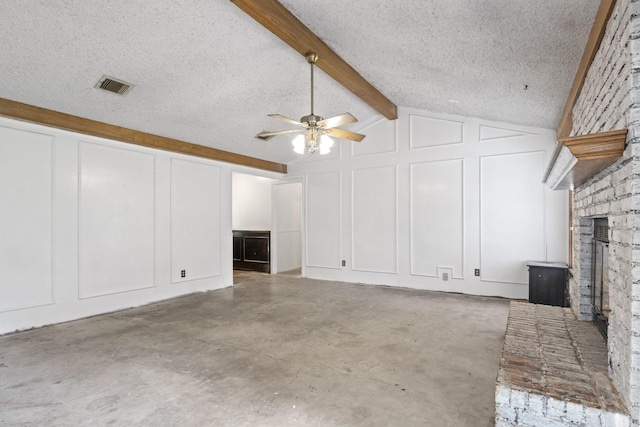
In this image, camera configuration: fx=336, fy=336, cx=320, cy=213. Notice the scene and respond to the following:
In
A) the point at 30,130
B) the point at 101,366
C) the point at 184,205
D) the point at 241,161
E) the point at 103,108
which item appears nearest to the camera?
the point at 101,366

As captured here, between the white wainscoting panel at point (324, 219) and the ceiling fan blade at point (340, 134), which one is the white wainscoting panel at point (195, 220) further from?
the ceiling fan blade at point (340, 134)

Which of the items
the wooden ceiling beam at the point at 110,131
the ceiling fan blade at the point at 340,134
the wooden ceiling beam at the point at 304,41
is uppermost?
the wooden ceiling beam at the point at 304,41

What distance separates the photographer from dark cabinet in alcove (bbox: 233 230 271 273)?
7738 mm

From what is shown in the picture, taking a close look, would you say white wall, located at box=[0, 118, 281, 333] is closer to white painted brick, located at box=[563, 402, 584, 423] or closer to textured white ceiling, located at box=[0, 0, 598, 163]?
textured white ceiling, located at box=[0, 0, 598, 163]

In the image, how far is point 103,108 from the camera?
411 cm

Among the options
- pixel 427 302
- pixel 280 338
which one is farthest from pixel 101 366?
pixel 427 302

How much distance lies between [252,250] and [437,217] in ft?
14.4

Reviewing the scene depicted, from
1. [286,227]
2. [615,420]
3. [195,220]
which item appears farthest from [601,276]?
[286,227]

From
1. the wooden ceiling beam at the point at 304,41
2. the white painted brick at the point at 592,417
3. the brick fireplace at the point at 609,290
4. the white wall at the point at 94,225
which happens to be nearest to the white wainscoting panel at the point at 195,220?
the white wall at the point at 94,225

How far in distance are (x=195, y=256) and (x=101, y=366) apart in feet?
9.77

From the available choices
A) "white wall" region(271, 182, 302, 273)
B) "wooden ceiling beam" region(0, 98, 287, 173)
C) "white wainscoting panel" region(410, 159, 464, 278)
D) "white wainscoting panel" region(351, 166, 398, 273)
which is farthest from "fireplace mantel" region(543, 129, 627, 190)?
"white wall" region(271, 182, 302, 273)

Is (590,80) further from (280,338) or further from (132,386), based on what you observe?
(132,386)

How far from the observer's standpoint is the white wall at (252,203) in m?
7.88

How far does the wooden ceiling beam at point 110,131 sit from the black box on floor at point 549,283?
504 centimetres
